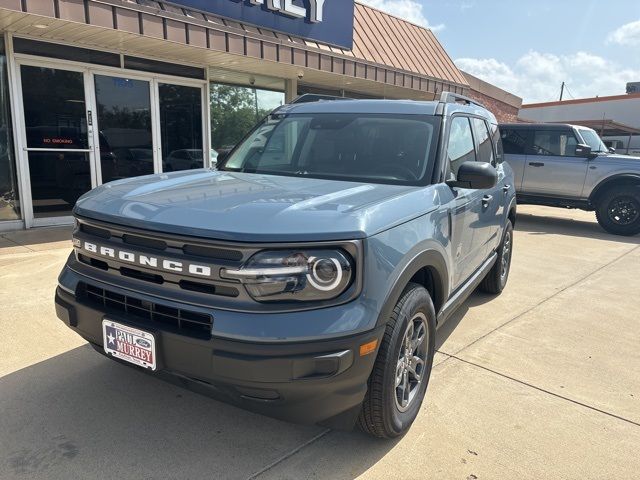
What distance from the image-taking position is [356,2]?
1099 centimetres

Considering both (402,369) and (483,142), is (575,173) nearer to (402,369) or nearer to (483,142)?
(483,142)

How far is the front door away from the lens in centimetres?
706

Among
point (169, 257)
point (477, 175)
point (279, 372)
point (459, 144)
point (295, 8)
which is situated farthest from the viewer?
point (295, 8)

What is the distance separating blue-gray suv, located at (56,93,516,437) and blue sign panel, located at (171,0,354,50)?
18.7 feet

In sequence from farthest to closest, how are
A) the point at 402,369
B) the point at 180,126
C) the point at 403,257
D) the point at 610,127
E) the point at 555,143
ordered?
the point at 610,127 → the point at 555,143 → the point at 180,126 → the point at 402,369 → the point at 403,257

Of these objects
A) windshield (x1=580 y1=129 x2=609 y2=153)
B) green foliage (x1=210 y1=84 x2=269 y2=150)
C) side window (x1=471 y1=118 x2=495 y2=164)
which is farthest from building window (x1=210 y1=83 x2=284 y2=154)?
windshield (x1=580 y1=129 x2=609 y2=153)

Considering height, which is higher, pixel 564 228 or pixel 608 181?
pixel 608 181

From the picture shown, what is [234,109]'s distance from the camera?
32.7 ft

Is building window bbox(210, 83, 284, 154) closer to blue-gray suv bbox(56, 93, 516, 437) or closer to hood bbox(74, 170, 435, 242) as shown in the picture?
hood bbox(74, 170, 435, 242)

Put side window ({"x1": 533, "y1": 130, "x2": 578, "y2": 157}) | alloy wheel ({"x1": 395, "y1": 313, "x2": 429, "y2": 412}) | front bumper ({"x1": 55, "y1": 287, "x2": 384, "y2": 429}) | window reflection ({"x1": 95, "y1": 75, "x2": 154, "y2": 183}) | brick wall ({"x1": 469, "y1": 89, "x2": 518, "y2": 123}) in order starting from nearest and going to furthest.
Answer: front bumper ({"x1": 55, "y1": 287, "x2": 384, "y2": 429}) → alloy wheel ({"x1": 395, "y1": 313, "x2": 429, "y2": 412}) → window reflection ({"x1": 95, "y1": 75, "x2": 154, "y2": 183}) → side window ({"x1": 533, "y1": 130, "x2": 578, "y2": 157}) → brick wall ({"x1": 469, "y1": 89, "x2": 518, "y2": 123})

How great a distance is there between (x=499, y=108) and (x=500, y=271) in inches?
601

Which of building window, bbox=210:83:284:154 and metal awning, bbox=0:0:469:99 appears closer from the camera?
metal awning, bbox=0:0:469:99

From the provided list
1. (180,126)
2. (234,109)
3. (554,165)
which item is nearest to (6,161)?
(180,126)

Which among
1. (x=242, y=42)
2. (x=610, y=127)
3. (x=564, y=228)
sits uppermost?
(x=242, y=42)
